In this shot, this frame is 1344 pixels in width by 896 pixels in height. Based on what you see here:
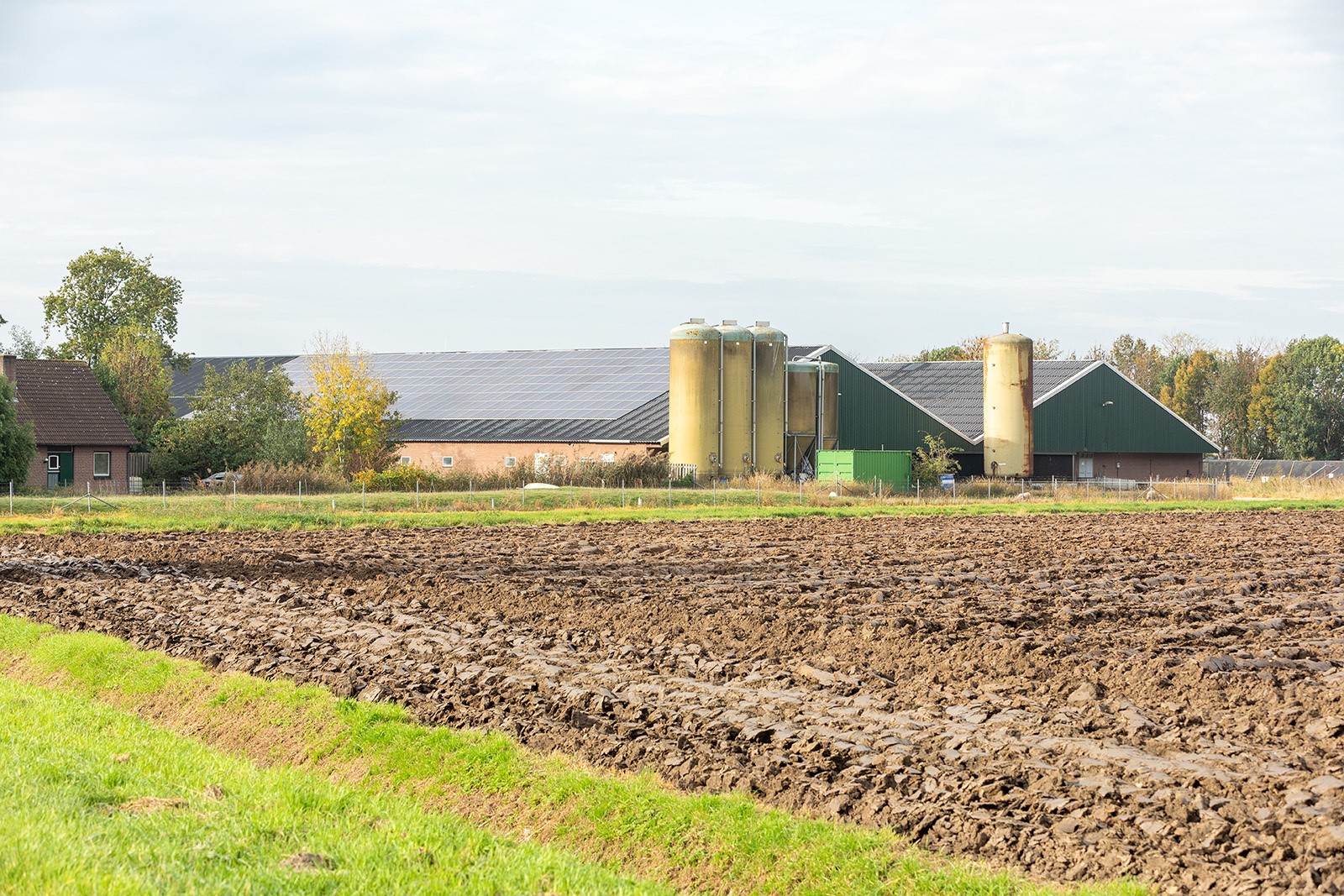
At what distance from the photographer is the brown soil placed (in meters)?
8.00

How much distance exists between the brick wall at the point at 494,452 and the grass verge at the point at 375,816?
138ft

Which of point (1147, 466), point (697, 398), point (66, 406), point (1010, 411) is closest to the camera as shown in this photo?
point (697, 398)

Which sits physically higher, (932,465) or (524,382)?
(524,382)

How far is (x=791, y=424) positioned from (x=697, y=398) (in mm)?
5148

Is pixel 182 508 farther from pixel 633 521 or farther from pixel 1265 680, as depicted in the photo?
pixel 1265 680

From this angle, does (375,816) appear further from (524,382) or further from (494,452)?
(524,382)

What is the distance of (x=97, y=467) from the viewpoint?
53.0 m

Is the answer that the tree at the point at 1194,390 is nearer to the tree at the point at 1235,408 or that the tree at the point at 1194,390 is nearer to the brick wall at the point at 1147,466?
the tree at the point at 1235,408

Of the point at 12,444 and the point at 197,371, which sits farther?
the point at 197,371

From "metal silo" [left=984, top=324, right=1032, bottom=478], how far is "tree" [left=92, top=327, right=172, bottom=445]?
1571 inches

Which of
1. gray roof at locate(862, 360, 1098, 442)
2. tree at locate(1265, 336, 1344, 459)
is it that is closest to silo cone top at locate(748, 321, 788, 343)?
gray roof at locate(862, 360, 1098, 442)

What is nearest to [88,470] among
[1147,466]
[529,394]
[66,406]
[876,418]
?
[66,406]

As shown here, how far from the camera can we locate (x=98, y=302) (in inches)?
3174

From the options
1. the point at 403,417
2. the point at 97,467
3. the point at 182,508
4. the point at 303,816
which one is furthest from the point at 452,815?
the point at 403,417
